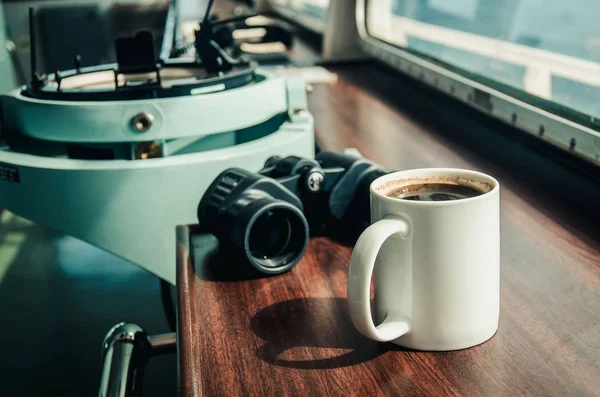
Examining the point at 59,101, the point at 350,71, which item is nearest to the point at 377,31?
the point at 350,71

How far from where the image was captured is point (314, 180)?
31.2 inches

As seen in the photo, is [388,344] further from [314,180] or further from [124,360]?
[124,360]

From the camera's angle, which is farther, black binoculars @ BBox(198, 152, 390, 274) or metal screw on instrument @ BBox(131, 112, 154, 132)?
metal screw on instrument @ BBox(131, 112, 154, 132)

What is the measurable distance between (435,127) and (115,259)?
36.7 inches

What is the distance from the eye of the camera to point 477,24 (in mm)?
1588

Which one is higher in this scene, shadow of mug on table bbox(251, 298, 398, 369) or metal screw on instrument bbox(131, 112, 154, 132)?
metal screw on instrument bbox(131, 112, 154, 132)

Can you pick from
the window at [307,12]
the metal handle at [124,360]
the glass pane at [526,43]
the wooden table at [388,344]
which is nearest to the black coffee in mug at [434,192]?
the wooden table at [388,344]

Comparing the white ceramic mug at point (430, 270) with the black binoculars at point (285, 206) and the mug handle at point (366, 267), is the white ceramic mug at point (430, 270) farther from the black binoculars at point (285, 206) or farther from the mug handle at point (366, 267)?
the black binoculars at point (285, 206)

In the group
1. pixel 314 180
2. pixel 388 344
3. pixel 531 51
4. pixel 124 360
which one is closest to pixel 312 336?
pixel 388 344

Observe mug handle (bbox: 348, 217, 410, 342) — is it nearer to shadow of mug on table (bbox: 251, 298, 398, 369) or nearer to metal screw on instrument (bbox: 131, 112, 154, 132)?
shadow of mug on table (bbox: 251, 298, 398, 369)

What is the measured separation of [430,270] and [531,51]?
3.00 ft

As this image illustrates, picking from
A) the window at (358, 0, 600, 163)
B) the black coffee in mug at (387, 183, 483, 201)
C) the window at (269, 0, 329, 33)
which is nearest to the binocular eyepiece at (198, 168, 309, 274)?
the black coffee in mug at (387, 183, 483, 201)

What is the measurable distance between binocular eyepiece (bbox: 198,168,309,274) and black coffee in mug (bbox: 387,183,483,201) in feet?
0.55

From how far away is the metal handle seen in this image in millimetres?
803
